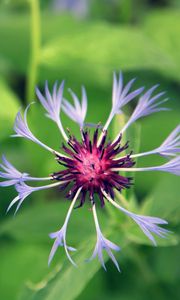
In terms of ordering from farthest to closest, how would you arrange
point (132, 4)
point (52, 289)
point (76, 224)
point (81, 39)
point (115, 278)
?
point (132, 4) → point (115, 278) → point (81, 39) → point (76, 224) → point (52, 289)

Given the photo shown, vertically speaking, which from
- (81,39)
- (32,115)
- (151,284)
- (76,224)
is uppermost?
(81,39)

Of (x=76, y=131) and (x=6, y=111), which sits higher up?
(x=6, y=111)

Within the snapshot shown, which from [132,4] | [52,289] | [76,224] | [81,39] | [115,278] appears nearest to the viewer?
[52,289]

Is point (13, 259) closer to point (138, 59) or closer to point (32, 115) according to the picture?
point (32, 115)

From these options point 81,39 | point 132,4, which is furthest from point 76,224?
point 132,4
